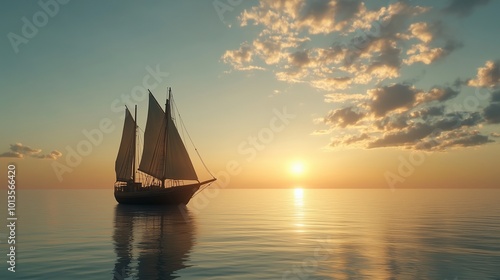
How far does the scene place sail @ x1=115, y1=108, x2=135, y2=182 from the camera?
93188mm

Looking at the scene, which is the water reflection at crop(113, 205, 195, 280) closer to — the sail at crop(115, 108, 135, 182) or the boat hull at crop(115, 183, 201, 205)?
the boat hull at crop(115, 183, 201, 205)

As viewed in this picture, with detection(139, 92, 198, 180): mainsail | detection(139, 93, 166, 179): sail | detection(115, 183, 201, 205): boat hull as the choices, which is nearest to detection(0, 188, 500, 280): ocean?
detection(115, 183, 201, 205): boat hull

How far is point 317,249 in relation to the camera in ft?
95.8

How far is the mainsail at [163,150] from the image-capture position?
7812 cm

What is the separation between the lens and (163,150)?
7938 cm

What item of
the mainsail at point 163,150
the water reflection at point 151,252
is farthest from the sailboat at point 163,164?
the water reflection at point 151,252

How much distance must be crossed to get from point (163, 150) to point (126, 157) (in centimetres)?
1869

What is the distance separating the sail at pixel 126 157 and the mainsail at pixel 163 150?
12179 millimetres

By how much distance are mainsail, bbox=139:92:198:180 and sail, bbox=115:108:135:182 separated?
12179mm

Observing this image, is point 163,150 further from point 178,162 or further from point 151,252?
point 151,252

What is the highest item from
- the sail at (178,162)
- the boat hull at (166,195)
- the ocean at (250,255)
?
the sail at (178,162)

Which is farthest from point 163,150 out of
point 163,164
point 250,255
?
point 250,255

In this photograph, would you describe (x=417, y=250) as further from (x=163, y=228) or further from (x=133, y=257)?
(x=163, y=228)

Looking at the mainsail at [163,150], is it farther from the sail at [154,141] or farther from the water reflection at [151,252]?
the water reflection at [151,252]
